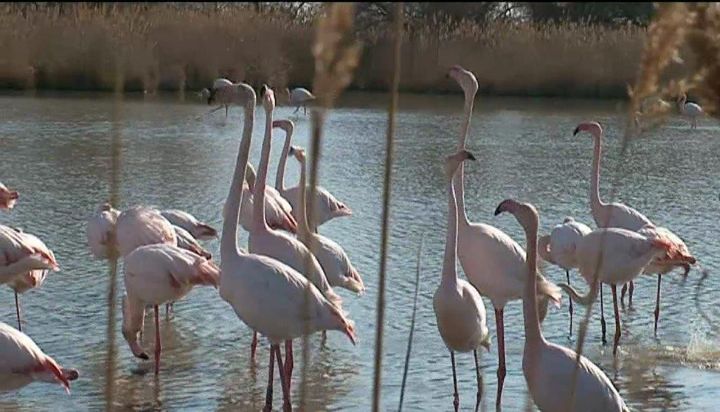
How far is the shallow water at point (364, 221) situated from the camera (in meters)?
5.52

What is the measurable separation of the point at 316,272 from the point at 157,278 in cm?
77

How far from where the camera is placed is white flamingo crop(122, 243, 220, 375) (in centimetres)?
569

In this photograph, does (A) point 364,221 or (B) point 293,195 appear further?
(A) point 364,221

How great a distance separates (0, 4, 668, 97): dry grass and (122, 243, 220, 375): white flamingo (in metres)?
12.1

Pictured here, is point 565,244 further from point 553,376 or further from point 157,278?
point 553,376

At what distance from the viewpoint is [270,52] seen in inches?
776

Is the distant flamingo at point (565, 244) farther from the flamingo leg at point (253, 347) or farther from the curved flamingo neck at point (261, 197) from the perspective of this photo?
the flamingo leg at point (253, 347)

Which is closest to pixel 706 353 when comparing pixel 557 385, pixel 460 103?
pixel 557 385

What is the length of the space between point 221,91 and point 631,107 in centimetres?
439

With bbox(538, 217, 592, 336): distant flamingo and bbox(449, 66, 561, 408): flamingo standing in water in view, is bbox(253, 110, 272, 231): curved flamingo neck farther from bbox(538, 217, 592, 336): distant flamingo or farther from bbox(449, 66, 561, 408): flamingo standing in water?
bbox(538, 217, 592, 336): distant flamingo

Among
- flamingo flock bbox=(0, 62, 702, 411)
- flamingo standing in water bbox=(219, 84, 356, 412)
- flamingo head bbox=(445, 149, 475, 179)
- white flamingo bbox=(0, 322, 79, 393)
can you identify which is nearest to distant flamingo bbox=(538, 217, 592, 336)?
flamingo flock bbox=(0, 62, 702, 411)

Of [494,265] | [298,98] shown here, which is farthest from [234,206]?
[298,98]

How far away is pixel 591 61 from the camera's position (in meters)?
20.9

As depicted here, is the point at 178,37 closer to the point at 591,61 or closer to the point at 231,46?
the point at 231,46
